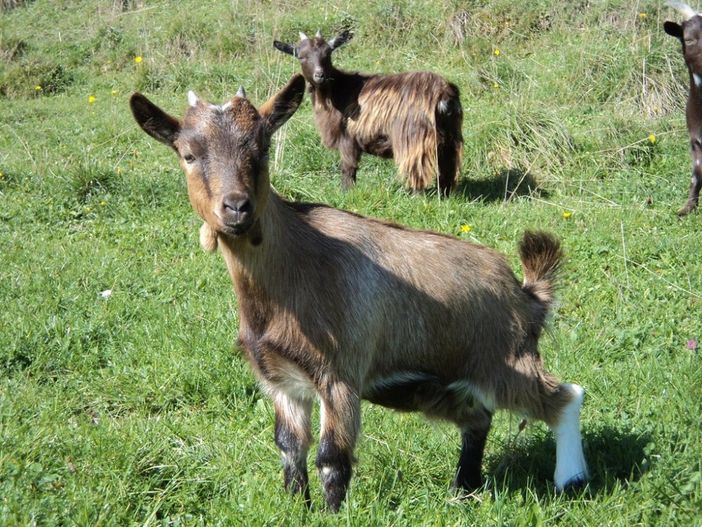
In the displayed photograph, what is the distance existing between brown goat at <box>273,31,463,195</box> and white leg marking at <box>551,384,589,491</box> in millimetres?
4720

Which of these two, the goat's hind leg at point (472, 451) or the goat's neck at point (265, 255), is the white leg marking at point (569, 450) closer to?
the goat's hind leg at point (472, 451)

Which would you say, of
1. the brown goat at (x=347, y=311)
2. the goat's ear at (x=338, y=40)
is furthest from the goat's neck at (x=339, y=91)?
the brown goat at (x=347, y=311)

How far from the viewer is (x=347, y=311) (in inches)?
143

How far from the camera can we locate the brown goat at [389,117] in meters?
8.83

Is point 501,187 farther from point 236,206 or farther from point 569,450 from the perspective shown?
point 236,206

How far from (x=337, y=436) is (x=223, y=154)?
1222 mm

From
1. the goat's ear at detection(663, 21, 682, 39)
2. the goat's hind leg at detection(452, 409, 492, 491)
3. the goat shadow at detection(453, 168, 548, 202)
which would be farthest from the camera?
the goat shadow at detection(453, 168, 548, 202)

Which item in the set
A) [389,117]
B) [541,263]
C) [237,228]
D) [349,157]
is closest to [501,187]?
[389,117]

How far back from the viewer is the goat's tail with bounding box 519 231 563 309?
14.3ft

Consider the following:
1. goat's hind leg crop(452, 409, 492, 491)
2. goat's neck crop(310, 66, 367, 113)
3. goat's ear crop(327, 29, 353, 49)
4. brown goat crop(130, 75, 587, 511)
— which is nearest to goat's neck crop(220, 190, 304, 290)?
brown goat crop(130, 75, 587, 511)

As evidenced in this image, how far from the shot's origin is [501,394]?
3963 millimetres

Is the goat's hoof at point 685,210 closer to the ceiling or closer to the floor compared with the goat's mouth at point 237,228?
closer to the floor

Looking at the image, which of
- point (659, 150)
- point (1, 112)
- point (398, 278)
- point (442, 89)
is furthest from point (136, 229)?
point (1, 112)

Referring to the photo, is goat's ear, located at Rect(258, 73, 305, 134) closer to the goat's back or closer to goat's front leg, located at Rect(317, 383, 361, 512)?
the goat's back
